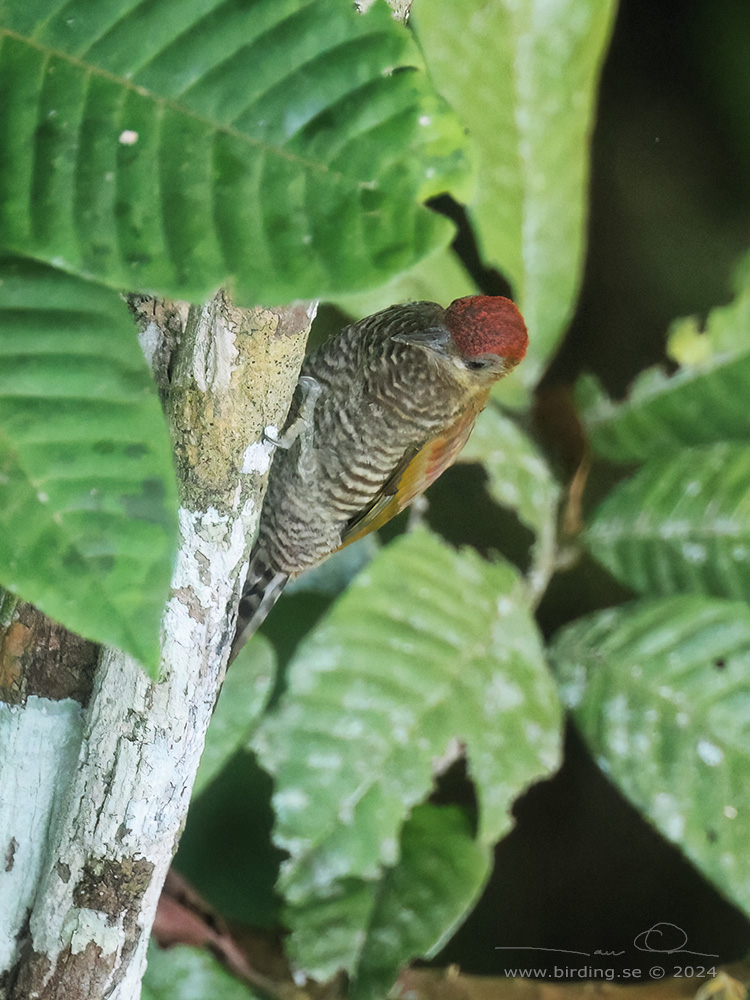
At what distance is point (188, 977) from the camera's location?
3.53 ft

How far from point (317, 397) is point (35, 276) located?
0.52 metres

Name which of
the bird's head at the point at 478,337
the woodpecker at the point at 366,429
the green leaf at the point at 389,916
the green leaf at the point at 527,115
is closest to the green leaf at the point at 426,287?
the green leaf at the point at 527,115

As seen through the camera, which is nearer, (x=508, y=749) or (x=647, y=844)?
(x=508, y=749)

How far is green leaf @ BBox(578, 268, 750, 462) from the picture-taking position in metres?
1.41

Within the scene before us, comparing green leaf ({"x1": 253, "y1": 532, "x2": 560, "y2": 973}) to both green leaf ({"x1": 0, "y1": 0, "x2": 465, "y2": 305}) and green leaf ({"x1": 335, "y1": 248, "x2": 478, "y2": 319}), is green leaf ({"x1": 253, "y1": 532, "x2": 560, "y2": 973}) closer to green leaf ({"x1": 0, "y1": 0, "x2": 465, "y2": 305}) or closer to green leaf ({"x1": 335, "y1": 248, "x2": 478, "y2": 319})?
green leaf ({"x1": 335, "y1": 248, "x2": 478, "y2": 319})

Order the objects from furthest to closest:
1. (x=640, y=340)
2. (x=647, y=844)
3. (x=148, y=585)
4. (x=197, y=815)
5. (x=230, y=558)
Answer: (x=640, y=340)
(x=647, y=844)
(x=197, y=815)
(x=230, y=558)
(x=148, y=585)

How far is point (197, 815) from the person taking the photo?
1344 mm

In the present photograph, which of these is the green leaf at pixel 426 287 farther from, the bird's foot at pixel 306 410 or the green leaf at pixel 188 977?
the green leaf at pixel 188 977

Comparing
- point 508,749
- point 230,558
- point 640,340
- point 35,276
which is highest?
point 35,276

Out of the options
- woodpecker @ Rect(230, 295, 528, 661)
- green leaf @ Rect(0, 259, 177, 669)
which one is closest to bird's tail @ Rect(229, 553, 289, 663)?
woodpecker @ Rect(230, 295, 528, 661)

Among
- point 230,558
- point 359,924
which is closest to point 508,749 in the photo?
point 359,924

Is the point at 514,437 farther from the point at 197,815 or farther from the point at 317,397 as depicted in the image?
the point at 197,815
